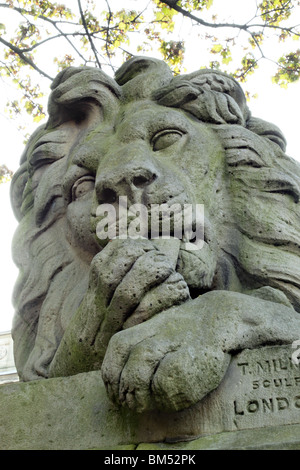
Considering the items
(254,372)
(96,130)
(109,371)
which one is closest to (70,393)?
(109,371)

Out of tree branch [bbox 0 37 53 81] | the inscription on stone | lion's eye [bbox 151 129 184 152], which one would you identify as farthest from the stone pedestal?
tree branch [bbox 0 37 53 81]

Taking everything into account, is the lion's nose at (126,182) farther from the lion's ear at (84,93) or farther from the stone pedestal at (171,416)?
the stone pedestal at (171,416)

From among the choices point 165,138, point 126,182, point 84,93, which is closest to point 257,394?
point 126,182

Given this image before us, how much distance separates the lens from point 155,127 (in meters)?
2.92

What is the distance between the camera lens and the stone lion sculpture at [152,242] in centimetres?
196

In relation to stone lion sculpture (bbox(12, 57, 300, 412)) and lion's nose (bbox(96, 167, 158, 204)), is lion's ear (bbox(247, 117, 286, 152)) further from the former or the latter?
lion's nose (bbox(96, 167, 158, 204))

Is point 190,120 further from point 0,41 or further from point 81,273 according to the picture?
point 0,41

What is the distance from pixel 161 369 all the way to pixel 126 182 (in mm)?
1087

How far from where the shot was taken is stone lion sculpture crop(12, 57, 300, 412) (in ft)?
6.44

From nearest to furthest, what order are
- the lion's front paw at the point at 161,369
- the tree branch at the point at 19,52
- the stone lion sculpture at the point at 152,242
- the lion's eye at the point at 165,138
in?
the lion's front paw at the point at 161,369 < the stone lion sculpture at the point at 152,242 < the lion's eye at the point at 165,138 < the tree branch at the point at 19,52

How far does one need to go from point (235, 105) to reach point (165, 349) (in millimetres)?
1826

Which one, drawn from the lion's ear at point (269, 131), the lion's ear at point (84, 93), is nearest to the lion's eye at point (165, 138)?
the lion's ear at point (84, 93)

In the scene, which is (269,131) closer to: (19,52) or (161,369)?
(161,369)

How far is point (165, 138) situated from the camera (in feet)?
9.58
